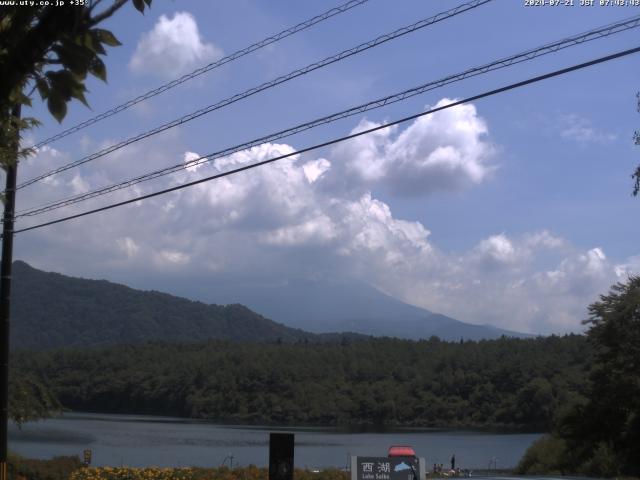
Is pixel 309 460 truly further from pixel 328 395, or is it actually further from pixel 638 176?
pixel 328 395

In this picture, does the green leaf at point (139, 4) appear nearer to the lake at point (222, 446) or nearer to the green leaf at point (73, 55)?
the green leaf at point (73, 55)

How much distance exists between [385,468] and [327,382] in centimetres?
8782

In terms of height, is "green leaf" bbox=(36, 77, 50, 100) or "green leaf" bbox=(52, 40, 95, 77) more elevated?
"green leaf" bbox=(52, 40, 95, 77)

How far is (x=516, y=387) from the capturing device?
283ft

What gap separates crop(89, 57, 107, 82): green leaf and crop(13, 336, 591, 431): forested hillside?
8292 centimetres

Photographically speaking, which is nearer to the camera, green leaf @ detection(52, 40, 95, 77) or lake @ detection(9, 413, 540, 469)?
green leaf @ detection(52, 40, 95, 77)

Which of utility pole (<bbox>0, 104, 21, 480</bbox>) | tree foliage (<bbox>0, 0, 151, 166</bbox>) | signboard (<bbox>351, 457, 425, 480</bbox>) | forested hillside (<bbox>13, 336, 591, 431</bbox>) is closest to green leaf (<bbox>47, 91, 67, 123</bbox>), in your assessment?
tree foliage (<bbox>0, 0, 151, 166</bbox>)

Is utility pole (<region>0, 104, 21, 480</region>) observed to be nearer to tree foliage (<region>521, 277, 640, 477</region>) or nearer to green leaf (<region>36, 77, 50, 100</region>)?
green leaf (<region>36, 77, 50, 100</region>)

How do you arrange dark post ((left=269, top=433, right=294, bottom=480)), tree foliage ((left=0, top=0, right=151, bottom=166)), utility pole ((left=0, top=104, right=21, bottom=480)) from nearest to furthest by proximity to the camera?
tree foliage ((left=0, top=0, right=151, bottom=166)) → dark post ((left=269, top=433, right=294, bottom=480)) → utility pole ((left=0, top=104, right=21, bottom=480))

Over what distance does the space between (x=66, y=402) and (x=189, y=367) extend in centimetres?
1507

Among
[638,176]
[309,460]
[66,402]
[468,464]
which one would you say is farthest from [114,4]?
[66,402]

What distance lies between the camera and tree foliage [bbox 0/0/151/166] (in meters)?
3.96

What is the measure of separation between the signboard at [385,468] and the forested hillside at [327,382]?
70673 millimetres

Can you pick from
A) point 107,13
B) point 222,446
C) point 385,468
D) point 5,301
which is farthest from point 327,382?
point 107,13
